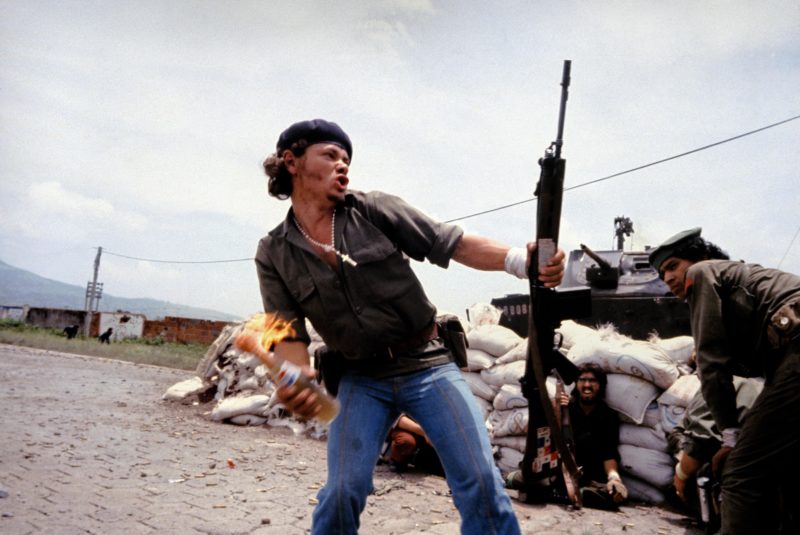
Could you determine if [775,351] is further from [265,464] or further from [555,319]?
[265,464]

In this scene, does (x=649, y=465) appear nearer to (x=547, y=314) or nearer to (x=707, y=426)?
(x=707, y=426)

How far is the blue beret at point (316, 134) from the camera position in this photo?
2.21 metres

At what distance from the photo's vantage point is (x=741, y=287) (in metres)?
2.79

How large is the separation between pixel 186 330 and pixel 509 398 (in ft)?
80.4

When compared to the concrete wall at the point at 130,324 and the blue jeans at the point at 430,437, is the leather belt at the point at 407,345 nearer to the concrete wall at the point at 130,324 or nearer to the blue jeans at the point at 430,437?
the blue jeans at the point at 430,437

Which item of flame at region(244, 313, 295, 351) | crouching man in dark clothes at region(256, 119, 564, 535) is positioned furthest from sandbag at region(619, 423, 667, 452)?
flame at region(244, 313, 295, 351)

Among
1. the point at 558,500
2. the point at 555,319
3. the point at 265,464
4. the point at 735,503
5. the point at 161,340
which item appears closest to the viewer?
the point at 555,319

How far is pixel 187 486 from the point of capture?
4.07 meters

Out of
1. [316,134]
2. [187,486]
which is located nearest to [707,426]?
[316,134]

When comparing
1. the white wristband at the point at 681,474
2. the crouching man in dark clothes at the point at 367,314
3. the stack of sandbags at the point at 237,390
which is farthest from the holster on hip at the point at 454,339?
the stack of sandbags at the point at 237,390

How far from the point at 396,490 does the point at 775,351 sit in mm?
2828

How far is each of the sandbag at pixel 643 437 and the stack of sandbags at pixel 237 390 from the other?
3.29 metres

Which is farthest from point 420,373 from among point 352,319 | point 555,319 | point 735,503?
point 735,503

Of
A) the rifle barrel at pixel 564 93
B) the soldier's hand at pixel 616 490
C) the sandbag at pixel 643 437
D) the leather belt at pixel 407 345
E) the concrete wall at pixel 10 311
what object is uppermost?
the rifle barrel at pixel 564 93
